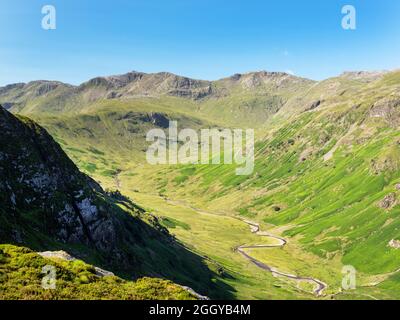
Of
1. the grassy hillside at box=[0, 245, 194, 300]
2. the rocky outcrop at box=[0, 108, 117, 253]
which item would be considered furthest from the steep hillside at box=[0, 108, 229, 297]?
the grassy hillside at box=[0, 245, 194, 300]

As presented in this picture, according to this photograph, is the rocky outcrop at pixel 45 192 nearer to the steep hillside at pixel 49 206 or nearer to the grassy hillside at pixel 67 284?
the steep hillside at pixel 49 206

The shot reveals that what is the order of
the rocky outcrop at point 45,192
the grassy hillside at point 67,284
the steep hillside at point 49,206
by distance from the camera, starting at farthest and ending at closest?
the rocky outcrop at point 45,192 < the steep hillside at point 49,206 < the grassy hillside at point 67,284

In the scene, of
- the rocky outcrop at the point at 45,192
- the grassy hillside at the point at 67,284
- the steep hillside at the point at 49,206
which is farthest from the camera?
the rocky outcrop at the point at 45,192

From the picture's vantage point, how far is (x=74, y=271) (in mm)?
41719

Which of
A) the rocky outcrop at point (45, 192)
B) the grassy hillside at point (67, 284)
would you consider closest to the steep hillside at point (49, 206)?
the rocky outcrop at point (45, 192)

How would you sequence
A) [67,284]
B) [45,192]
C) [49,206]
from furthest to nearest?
[45,192] → [49,206] → [67,284]

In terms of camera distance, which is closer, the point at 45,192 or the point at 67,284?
the point at 67,284

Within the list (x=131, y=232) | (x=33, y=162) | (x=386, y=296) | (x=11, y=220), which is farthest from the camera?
(x=386, y=296)

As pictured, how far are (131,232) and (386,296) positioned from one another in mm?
119770

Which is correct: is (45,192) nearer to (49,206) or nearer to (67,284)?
(49,206)

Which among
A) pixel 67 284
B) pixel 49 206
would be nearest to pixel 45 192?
pixel 49 206
